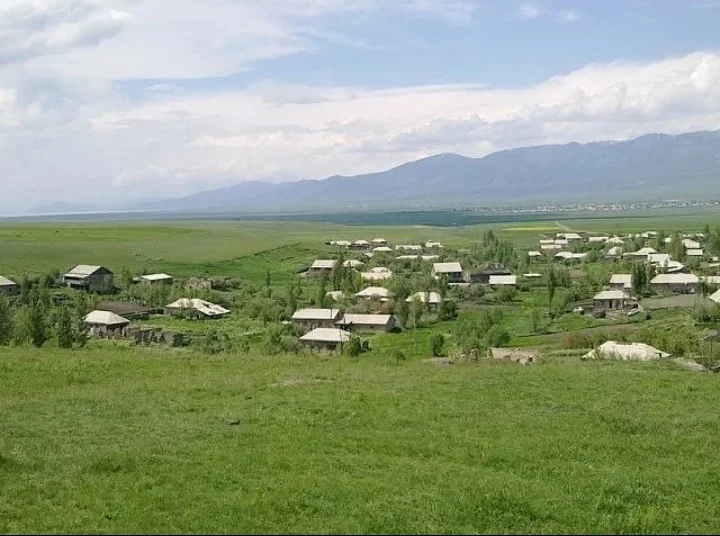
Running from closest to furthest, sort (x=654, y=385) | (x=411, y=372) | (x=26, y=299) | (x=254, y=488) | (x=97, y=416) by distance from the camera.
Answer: (x=254, y=488) < (x=97, y=416) < (x=654, y=385) < (x=411, y=372) < (x=26, y=299)

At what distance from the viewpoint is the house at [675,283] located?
70.9m

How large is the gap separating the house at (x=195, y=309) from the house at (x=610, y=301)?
30.5 meters

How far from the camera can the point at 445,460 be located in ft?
38.4

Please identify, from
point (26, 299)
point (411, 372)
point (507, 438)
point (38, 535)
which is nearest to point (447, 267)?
point (26, 299)

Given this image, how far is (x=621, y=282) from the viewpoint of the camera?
234 feet

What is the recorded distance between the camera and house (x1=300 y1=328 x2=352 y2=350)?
152 feet

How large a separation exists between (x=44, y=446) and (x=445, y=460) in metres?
6.34

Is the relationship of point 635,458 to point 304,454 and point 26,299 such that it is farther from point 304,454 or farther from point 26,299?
point 26,299

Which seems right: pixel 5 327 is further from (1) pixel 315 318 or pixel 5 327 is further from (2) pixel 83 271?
(2) pixel 83 271

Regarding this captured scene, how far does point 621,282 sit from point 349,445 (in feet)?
210

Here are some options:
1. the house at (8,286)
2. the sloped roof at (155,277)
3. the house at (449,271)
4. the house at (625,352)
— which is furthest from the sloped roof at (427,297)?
the house at (8,286)

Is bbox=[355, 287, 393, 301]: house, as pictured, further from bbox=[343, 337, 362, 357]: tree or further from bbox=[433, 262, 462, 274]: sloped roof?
bbox=[343, 337, 362, 357]: tree

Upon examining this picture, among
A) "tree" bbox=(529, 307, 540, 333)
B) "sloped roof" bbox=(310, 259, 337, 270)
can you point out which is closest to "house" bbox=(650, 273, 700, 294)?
"tree" bbox=(529, 307, 540, 333)

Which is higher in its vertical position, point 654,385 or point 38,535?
point 38,535
